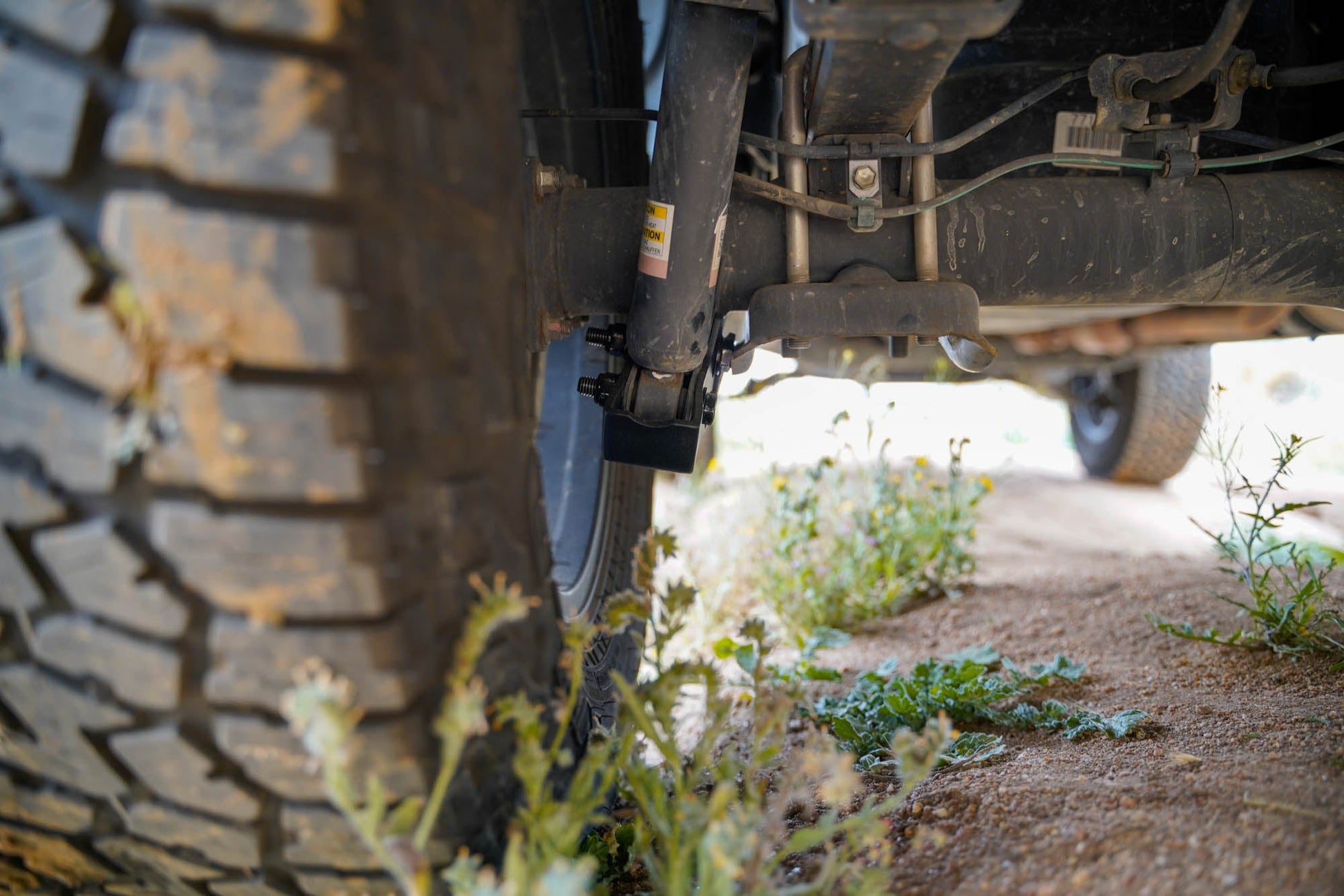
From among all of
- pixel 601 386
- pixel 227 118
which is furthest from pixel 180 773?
pixel 601 386

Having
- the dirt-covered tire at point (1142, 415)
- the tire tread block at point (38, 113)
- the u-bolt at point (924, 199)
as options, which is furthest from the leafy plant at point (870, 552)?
the tire tread block at point (38, 113)

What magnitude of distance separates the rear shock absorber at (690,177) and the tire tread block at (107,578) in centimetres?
64

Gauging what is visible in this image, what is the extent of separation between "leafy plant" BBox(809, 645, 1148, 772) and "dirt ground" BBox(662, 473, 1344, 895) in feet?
0.11

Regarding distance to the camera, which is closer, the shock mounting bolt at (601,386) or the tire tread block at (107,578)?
the tire tread block at (107,578)

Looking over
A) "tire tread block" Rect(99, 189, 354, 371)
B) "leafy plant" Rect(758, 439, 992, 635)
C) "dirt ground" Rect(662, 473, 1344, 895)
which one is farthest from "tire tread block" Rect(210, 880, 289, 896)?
"leafy plant" Rect(758, 439, 992, 635)

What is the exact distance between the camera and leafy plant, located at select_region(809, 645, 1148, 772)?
126 centimetres

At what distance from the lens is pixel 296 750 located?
0.73 m

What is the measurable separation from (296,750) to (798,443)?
485 centimetres

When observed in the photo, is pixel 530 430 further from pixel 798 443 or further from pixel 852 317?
pixel 798 443

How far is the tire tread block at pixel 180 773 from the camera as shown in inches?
29.0

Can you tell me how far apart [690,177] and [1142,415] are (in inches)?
135

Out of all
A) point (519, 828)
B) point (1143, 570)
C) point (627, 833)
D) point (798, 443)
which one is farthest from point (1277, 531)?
point (519, 828)

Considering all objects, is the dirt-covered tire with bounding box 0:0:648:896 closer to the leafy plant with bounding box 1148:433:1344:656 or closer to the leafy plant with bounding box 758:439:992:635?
the leafy plant with bounding box 1148:433:1344:656

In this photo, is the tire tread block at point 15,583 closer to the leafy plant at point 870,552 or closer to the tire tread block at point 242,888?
the tire tread block at point 242,888
